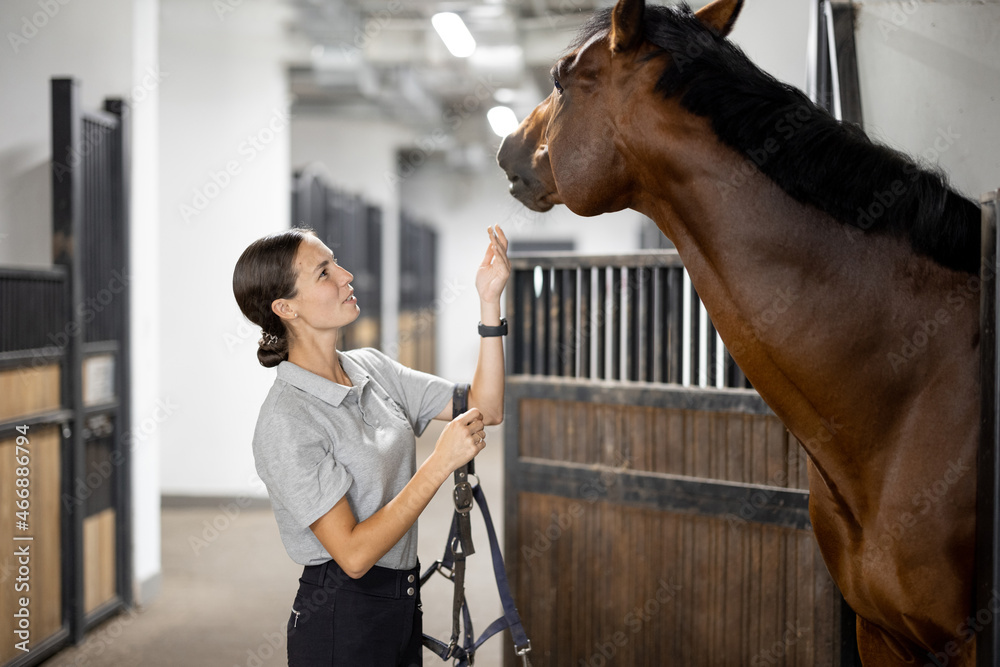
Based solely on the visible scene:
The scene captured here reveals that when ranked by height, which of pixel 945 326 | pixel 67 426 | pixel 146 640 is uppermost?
pixel 945 326

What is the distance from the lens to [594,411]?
1972 mm

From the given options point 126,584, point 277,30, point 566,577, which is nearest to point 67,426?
point 126,584

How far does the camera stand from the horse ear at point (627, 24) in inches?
40.2

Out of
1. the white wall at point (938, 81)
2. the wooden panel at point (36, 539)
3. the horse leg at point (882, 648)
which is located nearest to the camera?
the horse leg at point (882, 648)

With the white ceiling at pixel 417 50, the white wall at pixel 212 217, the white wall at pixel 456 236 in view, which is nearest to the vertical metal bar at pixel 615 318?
the white ceiling at pixel 417 50

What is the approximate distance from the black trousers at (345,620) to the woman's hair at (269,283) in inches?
15.4

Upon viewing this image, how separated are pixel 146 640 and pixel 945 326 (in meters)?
2.89

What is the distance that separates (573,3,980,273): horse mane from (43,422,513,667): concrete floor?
149cm

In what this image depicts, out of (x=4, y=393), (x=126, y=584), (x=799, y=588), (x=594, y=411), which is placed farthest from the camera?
(x=126, y=584)

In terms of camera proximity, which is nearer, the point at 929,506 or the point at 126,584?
the point at 929,506

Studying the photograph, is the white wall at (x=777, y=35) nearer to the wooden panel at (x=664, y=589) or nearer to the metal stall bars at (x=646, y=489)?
the metal stall bars at (x=646, y=489)

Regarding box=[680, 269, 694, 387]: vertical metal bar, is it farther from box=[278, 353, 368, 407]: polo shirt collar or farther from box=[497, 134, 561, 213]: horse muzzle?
box=[278, 353, 368, 407]: polo shirt collar

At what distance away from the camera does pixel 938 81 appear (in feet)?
5.59

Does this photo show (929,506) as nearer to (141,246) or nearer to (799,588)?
(799,588)
